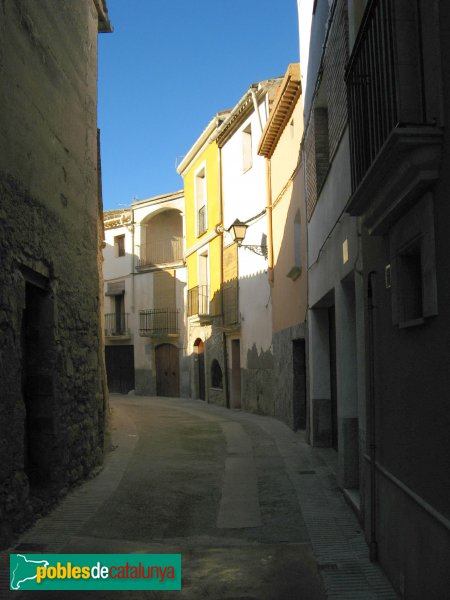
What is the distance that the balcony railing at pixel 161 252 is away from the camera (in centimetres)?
2884

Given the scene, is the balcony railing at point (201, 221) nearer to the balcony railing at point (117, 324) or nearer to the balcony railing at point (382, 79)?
the balcony railing at point (117, 324)

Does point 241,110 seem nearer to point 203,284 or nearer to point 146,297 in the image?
point 203,284

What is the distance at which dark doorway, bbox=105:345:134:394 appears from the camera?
30328 mm

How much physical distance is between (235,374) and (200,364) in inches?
183

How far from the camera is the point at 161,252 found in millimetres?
29203

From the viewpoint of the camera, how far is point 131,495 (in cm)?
734

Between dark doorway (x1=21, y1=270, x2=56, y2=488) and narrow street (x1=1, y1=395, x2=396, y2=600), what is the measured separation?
21.6 inches

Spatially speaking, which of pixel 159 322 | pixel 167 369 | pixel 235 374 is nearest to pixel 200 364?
pixel 167 369

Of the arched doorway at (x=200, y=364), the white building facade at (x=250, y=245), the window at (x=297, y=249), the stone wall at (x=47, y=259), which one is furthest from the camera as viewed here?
the arched doorway at (x=200, y=364)

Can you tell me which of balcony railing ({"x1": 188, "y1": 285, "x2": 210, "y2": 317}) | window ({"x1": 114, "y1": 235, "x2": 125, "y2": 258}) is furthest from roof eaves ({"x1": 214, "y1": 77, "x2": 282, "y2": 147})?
window ({"x1": 114, "y1": 235, "x2": 125, "y2": 258})

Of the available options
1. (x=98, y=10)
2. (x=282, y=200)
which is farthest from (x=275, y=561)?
(x=282, y=200)

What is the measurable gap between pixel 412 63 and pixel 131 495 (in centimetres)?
534

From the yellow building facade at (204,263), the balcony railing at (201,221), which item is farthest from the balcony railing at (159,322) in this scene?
the balcony railing at (201,221)

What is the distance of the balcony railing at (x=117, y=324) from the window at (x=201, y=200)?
841 cm
